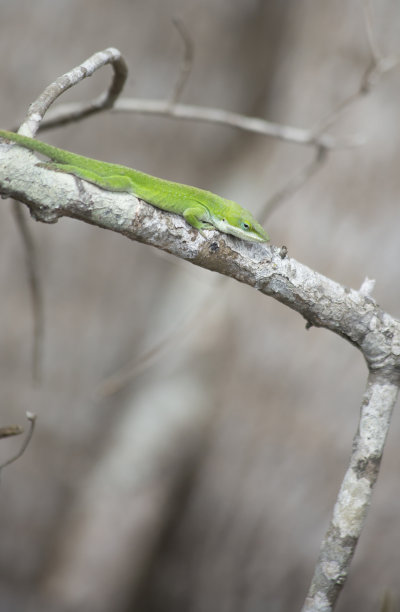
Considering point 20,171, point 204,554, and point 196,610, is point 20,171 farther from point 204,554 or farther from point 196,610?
point 196,610

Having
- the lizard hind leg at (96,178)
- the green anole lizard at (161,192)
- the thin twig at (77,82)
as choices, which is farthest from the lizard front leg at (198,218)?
the thin twig at (77,82)

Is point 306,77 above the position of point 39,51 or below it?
above

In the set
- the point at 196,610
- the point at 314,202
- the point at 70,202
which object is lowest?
the point at 196,610

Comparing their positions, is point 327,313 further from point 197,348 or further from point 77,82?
point 197,348

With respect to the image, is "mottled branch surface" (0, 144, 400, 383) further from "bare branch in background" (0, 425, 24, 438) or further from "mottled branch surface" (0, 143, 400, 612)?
"bare branch in background" (0, 425, 24, 438)

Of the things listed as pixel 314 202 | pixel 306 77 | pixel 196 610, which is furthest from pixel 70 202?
pixel 196 610

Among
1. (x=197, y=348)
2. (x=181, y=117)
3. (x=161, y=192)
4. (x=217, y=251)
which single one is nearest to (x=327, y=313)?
(x=217, y=251)

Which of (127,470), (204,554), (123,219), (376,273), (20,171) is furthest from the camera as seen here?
(127,470)

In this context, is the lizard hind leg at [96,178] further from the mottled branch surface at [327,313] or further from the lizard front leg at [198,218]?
the lizard front leg at [198,218]
